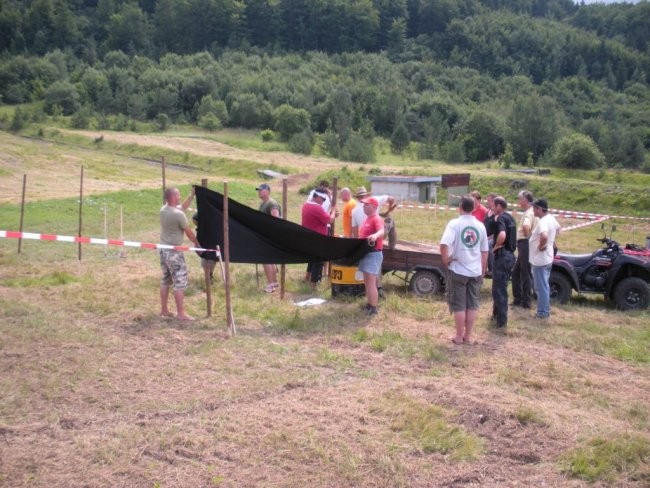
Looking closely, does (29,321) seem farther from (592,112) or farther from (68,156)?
(592,112)

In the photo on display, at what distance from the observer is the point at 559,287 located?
11305 mm

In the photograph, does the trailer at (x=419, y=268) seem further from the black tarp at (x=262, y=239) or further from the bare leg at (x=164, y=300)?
the bare leg at (x=164, y=300)

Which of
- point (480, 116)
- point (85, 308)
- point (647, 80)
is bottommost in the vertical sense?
point (85, 308)

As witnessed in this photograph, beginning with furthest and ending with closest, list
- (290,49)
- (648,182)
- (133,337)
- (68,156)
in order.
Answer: (290,49), (68,156), (648,182), (133,337)

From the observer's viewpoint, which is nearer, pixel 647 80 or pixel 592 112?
pixel 592 112

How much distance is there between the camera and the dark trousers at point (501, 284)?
31.1 ft

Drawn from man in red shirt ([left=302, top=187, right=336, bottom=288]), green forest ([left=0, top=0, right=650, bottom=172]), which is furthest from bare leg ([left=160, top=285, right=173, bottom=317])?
green forest ([left=0, top=0, right=650, bottom=172])

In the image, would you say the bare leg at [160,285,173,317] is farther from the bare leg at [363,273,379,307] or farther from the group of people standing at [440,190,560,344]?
the group of people standing at [440,190,560,344]

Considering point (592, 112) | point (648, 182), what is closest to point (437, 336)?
point (648, 182)

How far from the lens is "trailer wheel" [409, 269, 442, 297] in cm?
1134

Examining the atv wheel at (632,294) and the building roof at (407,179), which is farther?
the building roof at (407,179)

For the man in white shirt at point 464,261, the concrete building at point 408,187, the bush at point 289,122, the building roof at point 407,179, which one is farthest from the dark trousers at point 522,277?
the bush at point 289,122

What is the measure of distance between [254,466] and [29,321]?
486 centimetres

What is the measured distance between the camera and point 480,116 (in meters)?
65.9
